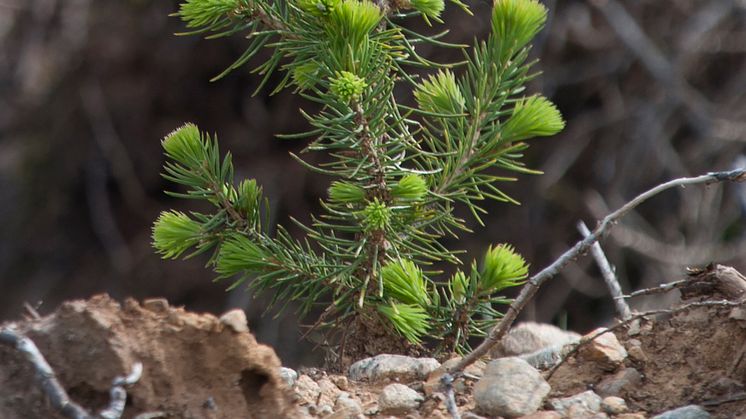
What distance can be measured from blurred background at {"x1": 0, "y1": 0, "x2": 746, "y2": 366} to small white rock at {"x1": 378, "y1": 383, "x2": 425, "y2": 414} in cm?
272

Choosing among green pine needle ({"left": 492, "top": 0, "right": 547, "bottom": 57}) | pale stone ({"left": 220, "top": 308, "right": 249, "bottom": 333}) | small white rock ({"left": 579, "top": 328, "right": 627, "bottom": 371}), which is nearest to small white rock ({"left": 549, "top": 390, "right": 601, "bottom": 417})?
small white rock ({"left": 579, "top": 328, "right": 627, "bottom": 371})

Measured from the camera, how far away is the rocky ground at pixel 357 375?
134 cm

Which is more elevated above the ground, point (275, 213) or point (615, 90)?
point (615, 90)

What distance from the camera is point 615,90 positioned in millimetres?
4727

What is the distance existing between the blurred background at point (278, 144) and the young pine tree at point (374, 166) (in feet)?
7.89

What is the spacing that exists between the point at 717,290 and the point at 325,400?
2.08 feet

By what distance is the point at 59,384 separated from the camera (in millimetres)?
1316

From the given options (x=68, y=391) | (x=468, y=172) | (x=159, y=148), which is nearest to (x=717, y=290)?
(x=468, y=172)

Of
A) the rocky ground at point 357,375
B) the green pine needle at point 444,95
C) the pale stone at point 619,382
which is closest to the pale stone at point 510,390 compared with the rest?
the rocky ground at point 357,375

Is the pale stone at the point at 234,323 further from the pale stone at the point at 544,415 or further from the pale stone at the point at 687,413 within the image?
the pale stone at the point at 687,413

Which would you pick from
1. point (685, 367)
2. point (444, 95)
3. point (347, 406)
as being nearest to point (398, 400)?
point (347, 406)

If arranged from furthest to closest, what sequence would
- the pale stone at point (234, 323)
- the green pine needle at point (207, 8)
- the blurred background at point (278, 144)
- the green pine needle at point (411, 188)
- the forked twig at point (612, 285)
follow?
1. the blurred background at point (278, 144)
2. the forked twig at point (612, 285)
3. the green pine needle at point (207, 8)
4. the green pine needle at point (411, 188)
5. the pale stone at point (234, 323)

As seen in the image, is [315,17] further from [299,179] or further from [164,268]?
[164,268]

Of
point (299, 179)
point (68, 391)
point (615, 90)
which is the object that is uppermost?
point (615, 90)
